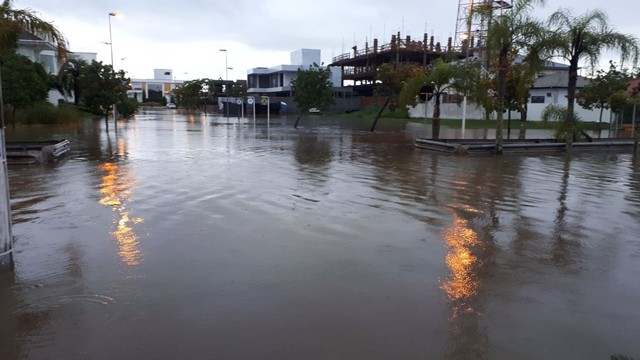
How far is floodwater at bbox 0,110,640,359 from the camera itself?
4.26 m

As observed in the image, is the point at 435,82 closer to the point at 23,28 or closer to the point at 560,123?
the point at 560,123

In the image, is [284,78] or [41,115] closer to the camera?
[41,115]

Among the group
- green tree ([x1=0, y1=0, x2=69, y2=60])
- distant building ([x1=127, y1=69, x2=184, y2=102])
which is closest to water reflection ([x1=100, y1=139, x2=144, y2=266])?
green tree ([x1=0, y1=0, x2=69, y2=60])

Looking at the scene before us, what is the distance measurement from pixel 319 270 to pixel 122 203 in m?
5.12

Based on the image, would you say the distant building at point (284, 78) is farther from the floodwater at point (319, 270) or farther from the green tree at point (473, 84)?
the floodwater at point (319, 270)

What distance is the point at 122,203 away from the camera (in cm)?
944

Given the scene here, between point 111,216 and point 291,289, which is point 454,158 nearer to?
point 111,216

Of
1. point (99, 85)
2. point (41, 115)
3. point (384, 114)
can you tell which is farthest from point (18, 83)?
point (384, 114)

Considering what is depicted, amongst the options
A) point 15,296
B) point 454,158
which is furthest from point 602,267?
point 454,158

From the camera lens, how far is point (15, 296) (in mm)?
5094

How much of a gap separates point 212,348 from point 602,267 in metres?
4.71

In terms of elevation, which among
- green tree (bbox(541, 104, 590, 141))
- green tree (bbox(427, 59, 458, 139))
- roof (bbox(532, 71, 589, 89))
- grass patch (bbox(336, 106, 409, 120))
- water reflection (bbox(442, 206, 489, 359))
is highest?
roof (bbox(532, 71, 589, 89))

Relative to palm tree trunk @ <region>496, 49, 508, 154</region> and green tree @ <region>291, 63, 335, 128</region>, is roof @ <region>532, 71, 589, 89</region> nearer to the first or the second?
green tree @ <region>291, 63, 335, 128</region>

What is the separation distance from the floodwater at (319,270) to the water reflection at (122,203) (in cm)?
5
